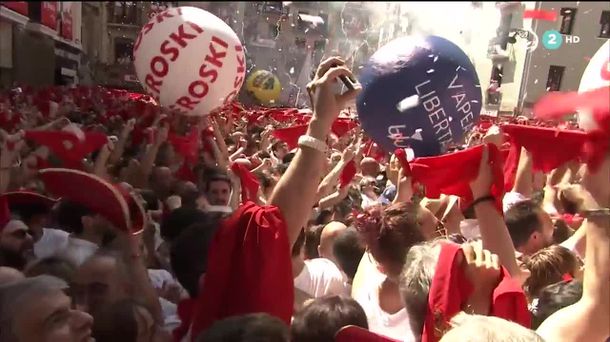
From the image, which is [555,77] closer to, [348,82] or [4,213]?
[348,82]

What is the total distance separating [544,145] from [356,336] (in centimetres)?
126

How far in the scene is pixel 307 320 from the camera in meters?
1.65

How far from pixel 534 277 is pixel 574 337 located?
0.89m

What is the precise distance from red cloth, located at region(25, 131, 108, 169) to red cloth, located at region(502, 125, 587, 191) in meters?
1.81

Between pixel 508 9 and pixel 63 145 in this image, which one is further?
pixel 63 145

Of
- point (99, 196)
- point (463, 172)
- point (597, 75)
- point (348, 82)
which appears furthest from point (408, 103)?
point (99, 196)

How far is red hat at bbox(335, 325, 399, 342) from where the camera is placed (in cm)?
150

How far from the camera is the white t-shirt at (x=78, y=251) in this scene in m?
2.03

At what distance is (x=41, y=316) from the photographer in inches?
61.9

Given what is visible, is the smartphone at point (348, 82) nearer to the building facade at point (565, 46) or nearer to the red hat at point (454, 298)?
the red hat at point (454, 298)

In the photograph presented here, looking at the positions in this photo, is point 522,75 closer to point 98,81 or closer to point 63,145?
point 98,81

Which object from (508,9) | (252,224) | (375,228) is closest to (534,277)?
(375,228)

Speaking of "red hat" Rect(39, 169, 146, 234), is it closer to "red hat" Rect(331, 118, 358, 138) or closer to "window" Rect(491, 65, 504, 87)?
"window" Rect(491, 65, 504, 87)

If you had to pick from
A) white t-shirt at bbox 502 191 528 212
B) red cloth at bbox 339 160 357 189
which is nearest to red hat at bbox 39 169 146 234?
red cloth at bbox 339 160 357 189
